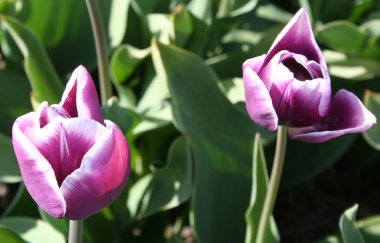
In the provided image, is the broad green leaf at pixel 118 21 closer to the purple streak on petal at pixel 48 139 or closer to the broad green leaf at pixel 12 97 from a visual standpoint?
the broad green leaf at pixel 12 97

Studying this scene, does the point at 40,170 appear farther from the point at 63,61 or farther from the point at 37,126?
the point at 63,61

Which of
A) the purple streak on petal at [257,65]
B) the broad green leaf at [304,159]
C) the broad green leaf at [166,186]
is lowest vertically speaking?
the broad green leaf at [304,159]

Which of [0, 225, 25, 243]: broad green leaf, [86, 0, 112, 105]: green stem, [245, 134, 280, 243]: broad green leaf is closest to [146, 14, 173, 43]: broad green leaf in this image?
[86, 0, 112, 105]: green stem

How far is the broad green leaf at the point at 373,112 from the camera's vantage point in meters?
1.29

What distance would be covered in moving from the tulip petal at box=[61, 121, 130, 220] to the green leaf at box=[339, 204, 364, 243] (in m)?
0.42

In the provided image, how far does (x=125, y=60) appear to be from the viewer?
1.44m

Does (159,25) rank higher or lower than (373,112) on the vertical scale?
higher

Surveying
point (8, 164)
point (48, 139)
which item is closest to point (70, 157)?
point (48, 139)

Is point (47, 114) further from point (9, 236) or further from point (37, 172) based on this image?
point (9, 236)

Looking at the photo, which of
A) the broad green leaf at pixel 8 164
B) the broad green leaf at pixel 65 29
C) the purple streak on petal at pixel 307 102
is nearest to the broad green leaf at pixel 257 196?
the purple streak on petal at pixel 307 102

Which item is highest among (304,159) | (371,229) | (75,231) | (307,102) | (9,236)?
(307,102)

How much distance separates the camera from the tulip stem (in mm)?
964

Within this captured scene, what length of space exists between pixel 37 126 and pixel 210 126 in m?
0.58

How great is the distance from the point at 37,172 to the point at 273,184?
39 cm
